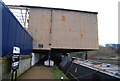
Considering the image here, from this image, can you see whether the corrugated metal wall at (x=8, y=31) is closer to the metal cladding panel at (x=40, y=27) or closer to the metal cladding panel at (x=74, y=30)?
the metal cladding panel at (x=40, y=27)

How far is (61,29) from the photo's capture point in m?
19.3

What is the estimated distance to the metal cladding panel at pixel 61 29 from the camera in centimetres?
1898

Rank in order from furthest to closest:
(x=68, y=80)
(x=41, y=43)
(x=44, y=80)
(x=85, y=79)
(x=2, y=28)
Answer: (x=41, y=43), (x=68, y=80), (x=44, y=80), (x=85, y=79), (x=2, y=28)

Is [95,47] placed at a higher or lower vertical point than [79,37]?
lower

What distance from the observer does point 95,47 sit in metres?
20.5

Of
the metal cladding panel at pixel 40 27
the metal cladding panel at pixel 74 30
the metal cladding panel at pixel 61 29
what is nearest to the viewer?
the metal cladding panel at pixel 40 27

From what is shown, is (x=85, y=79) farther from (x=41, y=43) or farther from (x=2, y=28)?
(x=41, y=43)

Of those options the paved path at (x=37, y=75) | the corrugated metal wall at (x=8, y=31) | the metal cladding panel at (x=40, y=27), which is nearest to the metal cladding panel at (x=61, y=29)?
the metal cladding panel at (x=40, y=27)

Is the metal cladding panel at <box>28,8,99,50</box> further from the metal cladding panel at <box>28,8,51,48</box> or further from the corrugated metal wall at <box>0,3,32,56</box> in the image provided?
the corrugated metal wall at <box>0,3,32,56</box>

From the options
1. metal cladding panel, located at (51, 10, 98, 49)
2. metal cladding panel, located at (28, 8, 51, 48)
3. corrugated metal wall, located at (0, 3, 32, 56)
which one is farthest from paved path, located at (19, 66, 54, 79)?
metal cladding panel, located at (51, 10, 98, 49)

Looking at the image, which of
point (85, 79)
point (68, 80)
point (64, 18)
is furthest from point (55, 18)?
point (85, 79)

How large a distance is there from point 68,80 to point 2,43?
5.22m

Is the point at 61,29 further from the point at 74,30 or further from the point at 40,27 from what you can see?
the point at 40,27

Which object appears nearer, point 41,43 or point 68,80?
point 68,80
